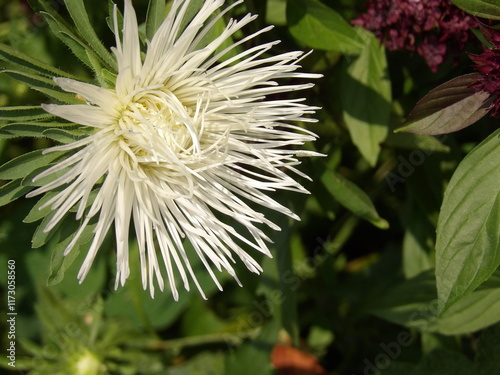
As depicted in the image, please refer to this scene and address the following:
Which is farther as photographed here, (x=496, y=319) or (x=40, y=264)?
(x=40, y=264)

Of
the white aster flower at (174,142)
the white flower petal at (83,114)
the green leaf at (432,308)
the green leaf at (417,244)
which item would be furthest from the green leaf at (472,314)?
the white flower petal at (83,114)

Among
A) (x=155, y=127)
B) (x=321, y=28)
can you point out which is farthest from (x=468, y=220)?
(x=155, y=127)

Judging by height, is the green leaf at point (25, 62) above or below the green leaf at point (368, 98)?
above

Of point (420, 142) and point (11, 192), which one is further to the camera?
point (420, 142)

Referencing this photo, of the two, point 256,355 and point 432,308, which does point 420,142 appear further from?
point 256,355

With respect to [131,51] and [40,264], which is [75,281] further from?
[131,51]

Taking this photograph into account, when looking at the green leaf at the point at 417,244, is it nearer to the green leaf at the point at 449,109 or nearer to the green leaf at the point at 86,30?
the green leaf at the point at 449,109

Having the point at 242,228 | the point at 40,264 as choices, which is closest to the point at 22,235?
the point at 40,264
